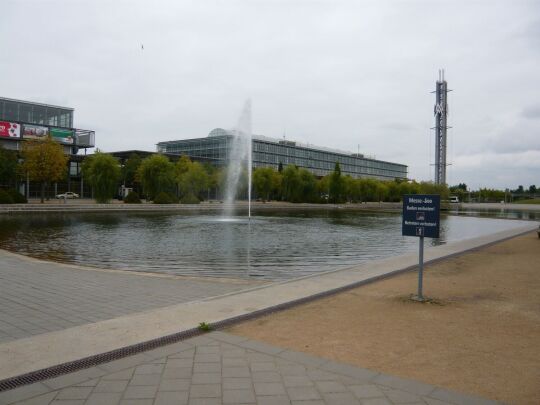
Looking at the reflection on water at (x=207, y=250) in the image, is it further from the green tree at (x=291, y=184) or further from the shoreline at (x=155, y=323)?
the green tree at (x=291, y=184)

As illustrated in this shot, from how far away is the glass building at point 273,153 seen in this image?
135 meters

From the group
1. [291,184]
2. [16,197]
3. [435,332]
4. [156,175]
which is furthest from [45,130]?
[435,332]

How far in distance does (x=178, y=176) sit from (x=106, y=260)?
61143 millimetres

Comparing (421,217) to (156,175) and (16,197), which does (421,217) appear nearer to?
(16,197)

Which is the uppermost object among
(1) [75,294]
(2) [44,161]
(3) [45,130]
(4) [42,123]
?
(4) [42,123]

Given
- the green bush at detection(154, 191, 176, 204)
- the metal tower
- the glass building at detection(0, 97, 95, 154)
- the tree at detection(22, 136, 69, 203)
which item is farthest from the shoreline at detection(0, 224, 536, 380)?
the metal tower

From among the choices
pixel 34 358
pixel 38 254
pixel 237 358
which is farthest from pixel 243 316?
pixel 38 254

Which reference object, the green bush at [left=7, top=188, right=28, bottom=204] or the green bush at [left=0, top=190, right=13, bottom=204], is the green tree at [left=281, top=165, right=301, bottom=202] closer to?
the green bush at [left=7, top=188, right=28, bottom=204]

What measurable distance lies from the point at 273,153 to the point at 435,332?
143 metres

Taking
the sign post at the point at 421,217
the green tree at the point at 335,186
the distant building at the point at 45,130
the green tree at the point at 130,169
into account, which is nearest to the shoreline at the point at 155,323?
the sign post at the point at 421,217

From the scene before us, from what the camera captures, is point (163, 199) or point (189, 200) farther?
point (189, 200)

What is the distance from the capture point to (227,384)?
193 inches

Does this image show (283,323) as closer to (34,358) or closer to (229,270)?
(34,358)

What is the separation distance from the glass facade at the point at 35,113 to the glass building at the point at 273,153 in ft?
104
